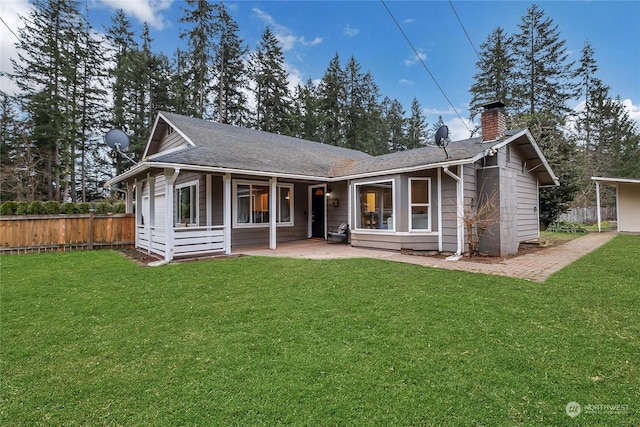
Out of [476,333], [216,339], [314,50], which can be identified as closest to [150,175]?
[216,339]

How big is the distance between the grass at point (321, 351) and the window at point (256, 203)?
5001mm

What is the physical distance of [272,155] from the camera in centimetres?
1109

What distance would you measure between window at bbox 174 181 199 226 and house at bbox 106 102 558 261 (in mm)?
36

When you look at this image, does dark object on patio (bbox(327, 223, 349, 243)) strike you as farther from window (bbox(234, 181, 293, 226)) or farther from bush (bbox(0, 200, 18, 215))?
bush (bbox(0, 200, 18, 215))

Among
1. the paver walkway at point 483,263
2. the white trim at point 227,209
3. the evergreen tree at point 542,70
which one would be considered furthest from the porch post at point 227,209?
the evergreen tree at point 542,70

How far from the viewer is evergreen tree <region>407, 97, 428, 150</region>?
1382 inches

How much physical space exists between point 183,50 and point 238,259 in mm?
23036

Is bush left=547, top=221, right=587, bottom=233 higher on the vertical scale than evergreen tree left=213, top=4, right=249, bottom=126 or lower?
lower

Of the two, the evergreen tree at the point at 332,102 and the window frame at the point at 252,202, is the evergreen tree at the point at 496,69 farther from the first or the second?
the window frame at the point at 252,202

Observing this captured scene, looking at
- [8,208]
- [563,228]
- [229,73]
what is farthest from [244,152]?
[229,73]

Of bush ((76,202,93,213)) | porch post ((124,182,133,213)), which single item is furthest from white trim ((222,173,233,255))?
bush ((76,202,93,213))

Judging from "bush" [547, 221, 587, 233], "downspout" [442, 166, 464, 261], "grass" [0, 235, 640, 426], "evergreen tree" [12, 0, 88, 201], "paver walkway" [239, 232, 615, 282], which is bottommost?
"grass" [0, 235, 640, 426]

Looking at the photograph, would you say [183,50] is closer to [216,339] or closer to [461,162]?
[461,162]

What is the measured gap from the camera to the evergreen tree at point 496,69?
24781 mm
